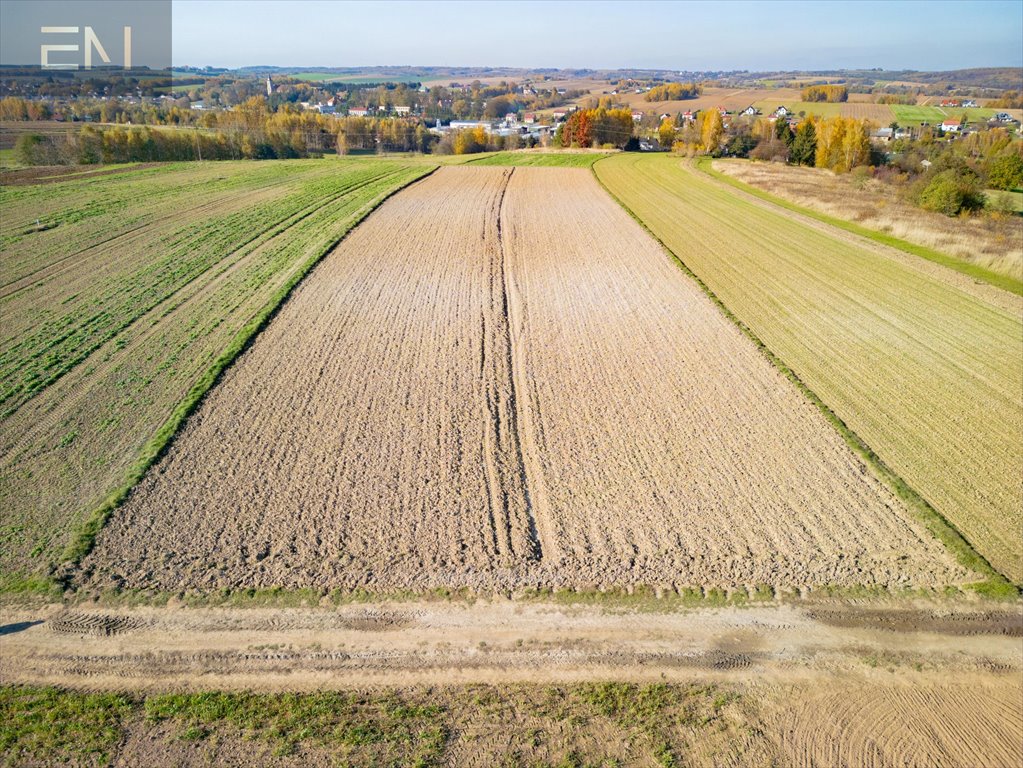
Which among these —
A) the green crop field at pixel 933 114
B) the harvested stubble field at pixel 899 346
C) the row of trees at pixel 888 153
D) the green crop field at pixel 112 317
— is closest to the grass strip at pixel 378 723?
the green crop field at pixel 112 317

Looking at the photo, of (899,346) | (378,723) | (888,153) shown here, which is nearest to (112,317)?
(378,723)

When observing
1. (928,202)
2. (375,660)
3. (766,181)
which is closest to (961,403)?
A: (375,660)

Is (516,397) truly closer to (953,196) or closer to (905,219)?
(905,219)

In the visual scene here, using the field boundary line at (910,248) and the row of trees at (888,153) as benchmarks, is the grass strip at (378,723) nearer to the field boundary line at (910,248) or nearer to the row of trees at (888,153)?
the field boundary line at (910,248)

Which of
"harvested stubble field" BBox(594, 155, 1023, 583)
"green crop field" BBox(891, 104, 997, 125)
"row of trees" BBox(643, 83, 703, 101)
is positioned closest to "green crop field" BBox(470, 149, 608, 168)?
"harvested stubble field" BBox(594, 155, 1023, 583)

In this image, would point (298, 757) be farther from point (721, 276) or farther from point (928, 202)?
point (928, 202)

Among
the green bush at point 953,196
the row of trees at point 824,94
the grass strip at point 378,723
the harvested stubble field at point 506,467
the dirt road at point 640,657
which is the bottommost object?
the grass strip at point 378,723
